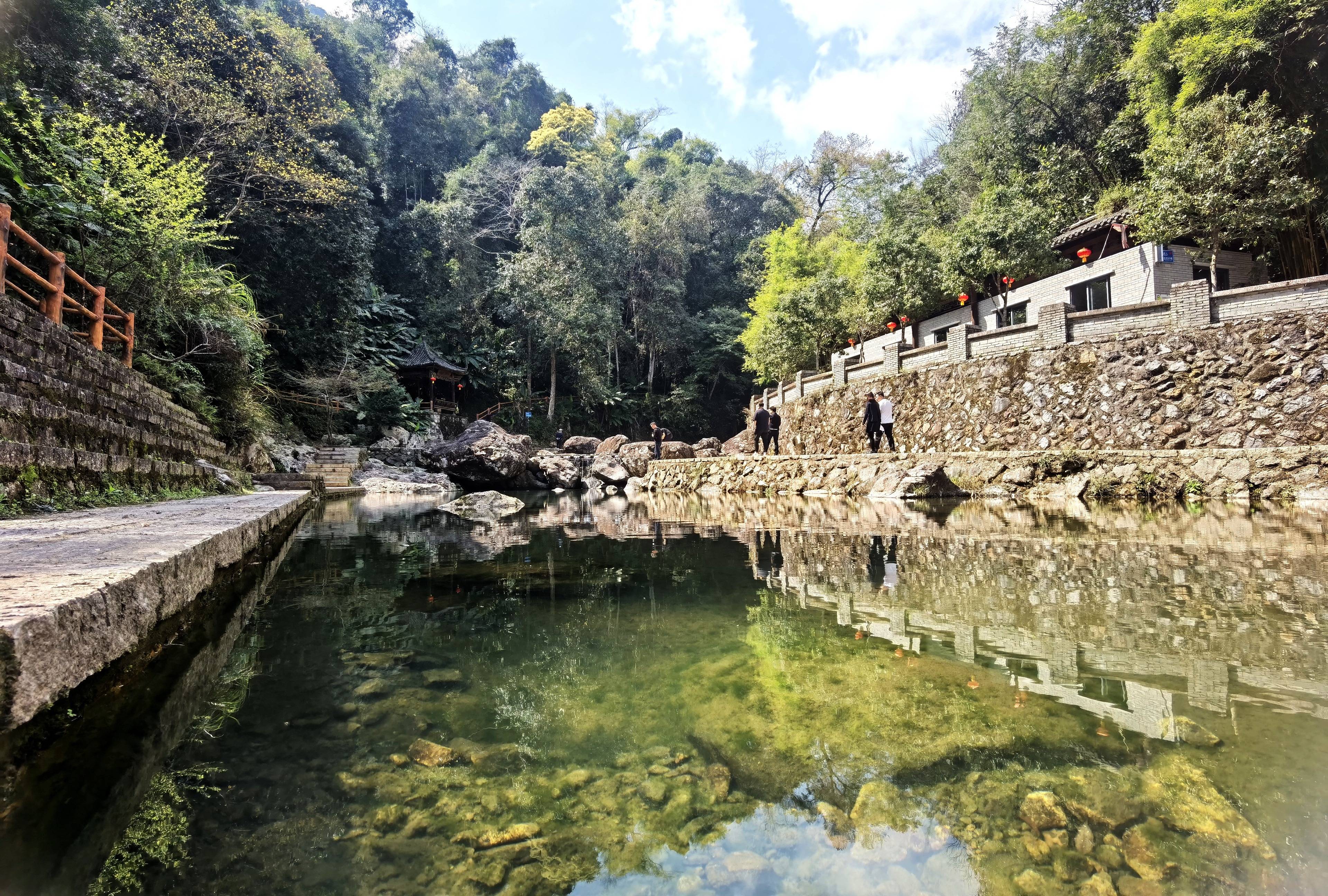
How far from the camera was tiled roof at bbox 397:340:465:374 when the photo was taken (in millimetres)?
26797

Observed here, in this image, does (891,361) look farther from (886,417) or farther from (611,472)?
(611,472)

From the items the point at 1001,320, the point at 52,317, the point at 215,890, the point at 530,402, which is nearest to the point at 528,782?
the point at 215,890

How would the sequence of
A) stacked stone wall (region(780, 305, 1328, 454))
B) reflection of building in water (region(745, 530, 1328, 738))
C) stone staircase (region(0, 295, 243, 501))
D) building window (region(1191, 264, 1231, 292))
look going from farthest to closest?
building window (region(1191, 264, 1231, 292))
stacked stone wall (region(780, 305, 1328, 454))
stone staircase (region(0, 295, 243, 501))
reflection of building in water (region(745, 530, 1328, 738))

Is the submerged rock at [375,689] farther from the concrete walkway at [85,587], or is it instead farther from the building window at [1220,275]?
the building window at [1220,275]

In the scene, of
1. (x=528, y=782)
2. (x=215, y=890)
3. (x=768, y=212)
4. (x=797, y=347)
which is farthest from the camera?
(x=768, y=212)

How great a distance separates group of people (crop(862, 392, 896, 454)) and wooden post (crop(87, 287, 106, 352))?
45.0 feet

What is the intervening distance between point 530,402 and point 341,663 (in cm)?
2925

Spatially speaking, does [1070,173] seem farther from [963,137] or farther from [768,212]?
[768,212]

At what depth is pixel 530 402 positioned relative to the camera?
102 feet

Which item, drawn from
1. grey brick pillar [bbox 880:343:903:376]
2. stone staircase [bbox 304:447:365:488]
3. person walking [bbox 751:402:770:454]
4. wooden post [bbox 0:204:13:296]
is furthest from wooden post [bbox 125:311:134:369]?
grey brick pillar [bbox 880:343:903:376]

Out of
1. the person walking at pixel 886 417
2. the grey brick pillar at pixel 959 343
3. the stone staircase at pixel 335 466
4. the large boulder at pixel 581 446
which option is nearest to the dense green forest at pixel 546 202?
the stone staircase at pixel 335 466

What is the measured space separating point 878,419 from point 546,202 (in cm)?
2156

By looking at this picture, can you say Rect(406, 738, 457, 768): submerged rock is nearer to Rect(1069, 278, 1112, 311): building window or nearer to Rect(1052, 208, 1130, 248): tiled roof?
Rect(1052, 208, 1130, 248): tiled roof

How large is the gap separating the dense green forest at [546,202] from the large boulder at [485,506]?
5.51 metres
